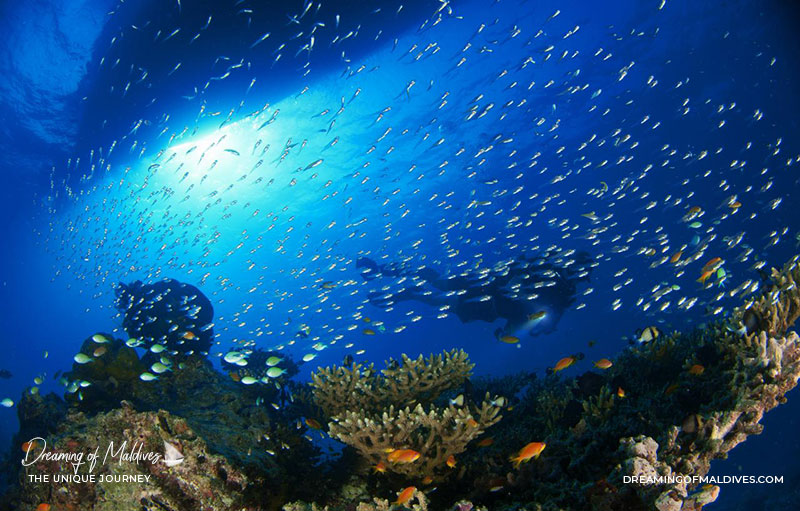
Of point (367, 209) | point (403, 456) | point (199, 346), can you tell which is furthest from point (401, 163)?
point (403, 456)

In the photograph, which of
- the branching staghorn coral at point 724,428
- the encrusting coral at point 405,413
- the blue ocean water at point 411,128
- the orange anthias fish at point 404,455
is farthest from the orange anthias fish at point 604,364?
the orange anthias fish at point 404,455

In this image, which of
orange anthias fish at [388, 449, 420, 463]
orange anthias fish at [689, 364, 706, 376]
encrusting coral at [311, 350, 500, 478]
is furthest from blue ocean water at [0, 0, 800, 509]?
orange anthias fish at [388, 449, 420, 463]

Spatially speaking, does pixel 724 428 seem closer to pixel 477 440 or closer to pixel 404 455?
pixel 477 440

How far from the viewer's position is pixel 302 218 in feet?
128

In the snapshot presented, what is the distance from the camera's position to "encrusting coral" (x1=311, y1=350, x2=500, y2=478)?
4.29 meters

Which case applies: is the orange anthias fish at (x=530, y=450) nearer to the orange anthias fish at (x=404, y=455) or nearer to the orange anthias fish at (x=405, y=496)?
the orange anthias fish at (x=404, y=455)

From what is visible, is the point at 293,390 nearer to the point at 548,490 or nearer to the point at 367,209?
the point at 548,490

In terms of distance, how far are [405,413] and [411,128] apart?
87.3 feet

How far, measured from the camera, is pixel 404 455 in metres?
3.96

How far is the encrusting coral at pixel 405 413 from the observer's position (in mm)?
4285

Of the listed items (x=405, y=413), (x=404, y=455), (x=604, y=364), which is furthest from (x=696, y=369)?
(x=404, y=455)

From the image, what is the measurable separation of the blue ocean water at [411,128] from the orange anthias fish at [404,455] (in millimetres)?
7573

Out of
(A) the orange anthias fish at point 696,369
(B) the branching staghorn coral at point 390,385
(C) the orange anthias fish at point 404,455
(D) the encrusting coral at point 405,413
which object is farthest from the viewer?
(B) the branching staghorn coral at point 390,385

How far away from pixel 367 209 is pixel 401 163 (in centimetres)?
851
